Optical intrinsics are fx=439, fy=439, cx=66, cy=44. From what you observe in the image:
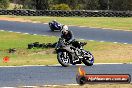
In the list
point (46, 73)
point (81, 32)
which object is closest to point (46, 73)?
point (46, 73)

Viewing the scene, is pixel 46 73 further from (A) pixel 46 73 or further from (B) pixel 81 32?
(B) pixel 81 32

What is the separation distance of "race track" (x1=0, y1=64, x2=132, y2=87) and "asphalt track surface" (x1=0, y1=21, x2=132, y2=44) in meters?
13.5

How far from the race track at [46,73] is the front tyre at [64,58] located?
0.24 meters

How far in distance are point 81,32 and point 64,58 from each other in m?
17.9

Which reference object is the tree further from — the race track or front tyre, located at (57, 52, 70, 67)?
front tyre, located at (57, 52, 70, 67)

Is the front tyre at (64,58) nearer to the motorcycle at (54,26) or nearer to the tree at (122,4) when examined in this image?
the motorcycle at (54,26)

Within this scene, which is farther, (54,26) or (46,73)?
(54,26)

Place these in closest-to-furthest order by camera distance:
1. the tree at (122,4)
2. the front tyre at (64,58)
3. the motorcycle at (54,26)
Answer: the front tyre at (64,58) < the motorcycle at (54,26) < the tree at (122,4)

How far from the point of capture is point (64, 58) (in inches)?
613

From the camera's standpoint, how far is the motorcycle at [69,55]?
50.9 ft

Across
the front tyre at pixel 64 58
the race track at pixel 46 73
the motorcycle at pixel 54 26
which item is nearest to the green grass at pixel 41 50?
the motorcycle at pixel 54 26

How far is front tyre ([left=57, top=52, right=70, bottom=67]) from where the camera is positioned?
1541cm

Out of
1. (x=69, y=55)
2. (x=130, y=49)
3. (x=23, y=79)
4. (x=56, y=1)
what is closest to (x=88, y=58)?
(x=69, y=55)

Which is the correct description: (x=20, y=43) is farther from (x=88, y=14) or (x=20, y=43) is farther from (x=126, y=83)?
(x=88, y=14)
